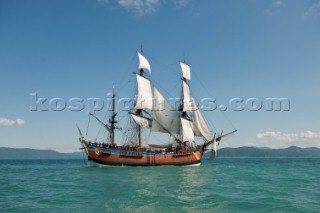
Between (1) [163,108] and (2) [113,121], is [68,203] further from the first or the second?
(1) [163,108]

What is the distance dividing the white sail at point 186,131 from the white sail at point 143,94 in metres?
8.59

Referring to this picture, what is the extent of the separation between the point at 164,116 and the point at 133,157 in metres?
14.2

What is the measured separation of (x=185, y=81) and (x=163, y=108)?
10722 millimetres

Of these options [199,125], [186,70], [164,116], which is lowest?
[199,125]

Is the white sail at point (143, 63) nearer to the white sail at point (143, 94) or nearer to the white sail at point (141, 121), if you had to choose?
the white sail at point (143, 94)

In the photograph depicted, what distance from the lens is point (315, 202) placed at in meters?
20.3

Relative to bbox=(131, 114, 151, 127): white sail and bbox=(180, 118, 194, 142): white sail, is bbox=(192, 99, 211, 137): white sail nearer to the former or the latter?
bbox=(180, 118, 194, 142): white sail

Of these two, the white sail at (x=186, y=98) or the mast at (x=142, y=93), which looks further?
the white sail at (x=186, y=98)

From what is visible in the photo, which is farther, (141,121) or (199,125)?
(199,125)

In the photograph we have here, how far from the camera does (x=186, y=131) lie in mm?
67375

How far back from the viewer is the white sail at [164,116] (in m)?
67.7

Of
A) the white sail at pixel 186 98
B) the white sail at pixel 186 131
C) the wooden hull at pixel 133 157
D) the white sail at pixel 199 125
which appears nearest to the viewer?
the wooden hull at pixel 133 157

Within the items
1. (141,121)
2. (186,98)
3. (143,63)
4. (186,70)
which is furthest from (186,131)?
(143,63)

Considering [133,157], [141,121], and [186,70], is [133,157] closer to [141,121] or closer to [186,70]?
[141,121]
